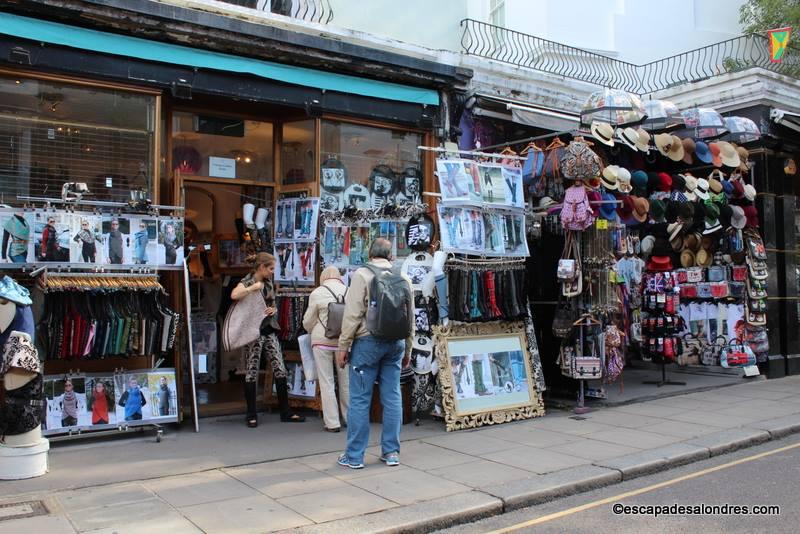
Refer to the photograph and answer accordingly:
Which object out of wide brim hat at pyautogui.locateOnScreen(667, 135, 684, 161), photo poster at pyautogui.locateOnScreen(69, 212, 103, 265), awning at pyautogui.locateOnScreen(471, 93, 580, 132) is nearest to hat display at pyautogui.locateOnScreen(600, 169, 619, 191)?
awning at pyautogui.locateOnScreen(471, 93, 580, 132)

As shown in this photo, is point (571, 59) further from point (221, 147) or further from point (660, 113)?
point (221, 147)

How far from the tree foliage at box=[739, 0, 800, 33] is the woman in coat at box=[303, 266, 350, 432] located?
1368 cm

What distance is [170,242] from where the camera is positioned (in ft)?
25.0

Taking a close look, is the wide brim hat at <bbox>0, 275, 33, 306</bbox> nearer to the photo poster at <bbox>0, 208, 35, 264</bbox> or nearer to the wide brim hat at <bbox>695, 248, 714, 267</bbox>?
the photo poster at <bbox>0, 208, 35, 264</bbox>

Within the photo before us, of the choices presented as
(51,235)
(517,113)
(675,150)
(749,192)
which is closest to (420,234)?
(517,113)

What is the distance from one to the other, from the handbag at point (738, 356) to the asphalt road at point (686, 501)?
5111 millimetres

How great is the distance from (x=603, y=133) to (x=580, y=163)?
896mm

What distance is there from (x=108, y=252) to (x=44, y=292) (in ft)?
2.49

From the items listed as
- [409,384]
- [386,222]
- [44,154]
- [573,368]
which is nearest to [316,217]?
[386,222]

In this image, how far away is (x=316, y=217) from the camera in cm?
888

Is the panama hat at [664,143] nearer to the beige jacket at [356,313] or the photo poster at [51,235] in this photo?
the beige jacket at [356,313]

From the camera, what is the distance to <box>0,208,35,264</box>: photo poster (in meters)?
6.71

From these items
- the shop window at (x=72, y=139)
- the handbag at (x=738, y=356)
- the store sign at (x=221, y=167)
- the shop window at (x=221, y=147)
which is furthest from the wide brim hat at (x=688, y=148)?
the shop window at (x=72, y=139)

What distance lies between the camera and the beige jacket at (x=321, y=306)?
7684 mm
